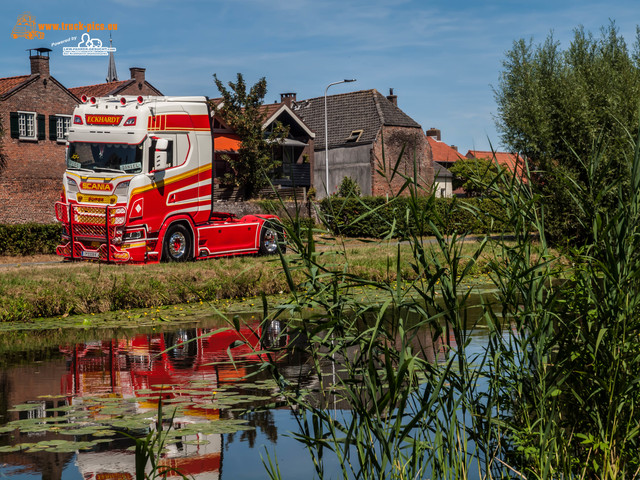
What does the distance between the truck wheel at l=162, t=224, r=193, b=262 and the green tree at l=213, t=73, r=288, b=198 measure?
22.0 metres

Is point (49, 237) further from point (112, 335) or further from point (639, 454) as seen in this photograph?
point (639, 454)

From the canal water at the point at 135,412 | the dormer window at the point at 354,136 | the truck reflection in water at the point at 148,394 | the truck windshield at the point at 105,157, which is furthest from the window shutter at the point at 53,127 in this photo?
the canal water at the point at 135,412

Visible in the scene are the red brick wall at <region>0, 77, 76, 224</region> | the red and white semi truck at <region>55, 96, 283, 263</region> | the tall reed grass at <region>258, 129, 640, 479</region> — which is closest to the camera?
the tall reed grass at <region>258, 129, 640, 479</region>

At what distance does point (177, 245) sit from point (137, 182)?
2.16 meters

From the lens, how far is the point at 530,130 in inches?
1143

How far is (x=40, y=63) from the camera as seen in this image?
41938 millimetres

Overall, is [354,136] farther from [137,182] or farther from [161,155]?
[137,182]

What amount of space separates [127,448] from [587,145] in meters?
24.4

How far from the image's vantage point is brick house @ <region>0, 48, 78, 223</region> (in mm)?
39250

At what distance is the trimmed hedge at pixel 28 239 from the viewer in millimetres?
26422

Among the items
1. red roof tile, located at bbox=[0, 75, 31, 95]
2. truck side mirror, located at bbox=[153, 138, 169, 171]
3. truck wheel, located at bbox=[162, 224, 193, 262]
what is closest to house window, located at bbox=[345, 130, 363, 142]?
red roof tile, located at bbox=[0, 75, 31, 95]

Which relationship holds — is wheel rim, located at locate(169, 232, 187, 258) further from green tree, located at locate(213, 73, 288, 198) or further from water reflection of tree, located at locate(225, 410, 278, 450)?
green tree, located at locate(213, 73, 288, 198)

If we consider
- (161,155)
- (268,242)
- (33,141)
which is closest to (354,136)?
(33,141)

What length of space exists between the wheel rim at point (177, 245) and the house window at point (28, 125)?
77.3ft
